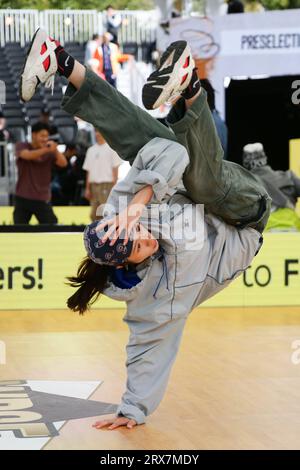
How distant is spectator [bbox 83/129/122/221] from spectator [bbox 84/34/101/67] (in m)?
2.14

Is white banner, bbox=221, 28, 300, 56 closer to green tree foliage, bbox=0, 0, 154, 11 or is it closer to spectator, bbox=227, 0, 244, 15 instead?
spectator, bbox=227, 0, 244, 15

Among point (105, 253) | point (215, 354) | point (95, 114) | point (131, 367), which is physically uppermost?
point (95, 114)

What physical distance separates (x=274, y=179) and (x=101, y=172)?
6.23 feet

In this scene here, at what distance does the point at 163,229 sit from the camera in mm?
3955

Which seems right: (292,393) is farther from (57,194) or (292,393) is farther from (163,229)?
(57,194)

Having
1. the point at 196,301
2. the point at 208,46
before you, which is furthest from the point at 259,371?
the point at 208,46

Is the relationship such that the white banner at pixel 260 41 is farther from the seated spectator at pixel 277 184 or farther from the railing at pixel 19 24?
the railing at pixel 19 24

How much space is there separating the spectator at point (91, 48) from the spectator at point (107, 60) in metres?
0.13

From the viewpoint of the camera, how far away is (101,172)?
9469mm

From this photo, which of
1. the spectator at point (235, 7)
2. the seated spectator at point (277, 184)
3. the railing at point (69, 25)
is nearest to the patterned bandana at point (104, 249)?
the seated spectator at point (277, 184)

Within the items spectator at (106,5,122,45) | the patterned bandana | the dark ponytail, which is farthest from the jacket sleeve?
spectator at (106,5,122,45)

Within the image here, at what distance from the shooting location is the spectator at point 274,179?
8.38 meters

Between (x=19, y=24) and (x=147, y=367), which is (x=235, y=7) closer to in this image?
(x=19, y=24)

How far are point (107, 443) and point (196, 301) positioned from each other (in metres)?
0.77
